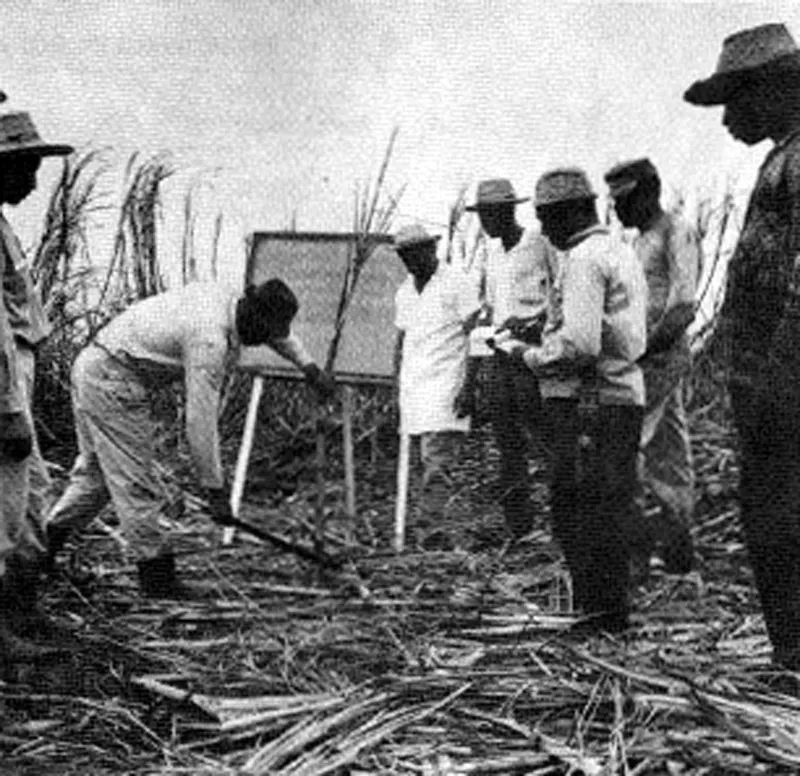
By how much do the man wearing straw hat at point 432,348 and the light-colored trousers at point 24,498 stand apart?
244 cm

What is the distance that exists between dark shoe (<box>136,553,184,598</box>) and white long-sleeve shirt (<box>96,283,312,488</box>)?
499mm

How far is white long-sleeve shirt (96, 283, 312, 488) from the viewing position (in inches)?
209

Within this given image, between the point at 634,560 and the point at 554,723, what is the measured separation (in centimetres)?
229

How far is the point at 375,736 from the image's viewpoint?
3.32 m

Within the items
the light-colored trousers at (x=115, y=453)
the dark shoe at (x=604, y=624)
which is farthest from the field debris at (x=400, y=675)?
the light-colored trousers at (x=115, y=453)

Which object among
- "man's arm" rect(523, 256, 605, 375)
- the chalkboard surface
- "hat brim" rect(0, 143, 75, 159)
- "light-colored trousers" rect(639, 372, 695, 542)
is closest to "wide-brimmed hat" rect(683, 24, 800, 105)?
"man's arm" rect(523, 256, 605, 375)

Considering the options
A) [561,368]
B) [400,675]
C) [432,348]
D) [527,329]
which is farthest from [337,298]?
[400,675]

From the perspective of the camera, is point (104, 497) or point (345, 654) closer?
point (345, 654)

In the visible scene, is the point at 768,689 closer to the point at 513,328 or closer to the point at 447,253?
the point at 513,328

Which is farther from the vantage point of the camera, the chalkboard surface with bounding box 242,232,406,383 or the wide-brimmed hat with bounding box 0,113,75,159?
the chalkboard surface with bounding box 242,232,406,383

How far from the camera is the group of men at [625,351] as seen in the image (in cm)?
379

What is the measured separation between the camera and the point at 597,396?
15.9 ft

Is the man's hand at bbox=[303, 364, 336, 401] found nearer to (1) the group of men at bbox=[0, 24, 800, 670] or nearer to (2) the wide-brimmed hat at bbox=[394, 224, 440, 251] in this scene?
(1) the group of men at bbox=[0, 24, 800, 670]

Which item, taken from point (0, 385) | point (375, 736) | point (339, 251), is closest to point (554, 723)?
point (375, 736)
